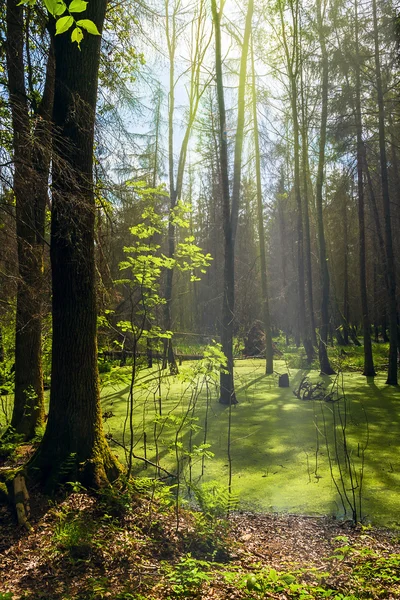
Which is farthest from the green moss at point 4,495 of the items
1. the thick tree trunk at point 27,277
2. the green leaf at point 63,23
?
the green leaf at point 63,23

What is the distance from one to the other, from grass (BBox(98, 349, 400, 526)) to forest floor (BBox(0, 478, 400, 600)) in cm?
40

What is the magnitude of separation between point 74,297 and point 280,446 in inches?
135

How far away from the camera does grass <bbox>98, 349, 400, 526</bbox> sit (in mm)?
4145

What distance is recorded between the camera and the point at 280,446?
5.76 metres

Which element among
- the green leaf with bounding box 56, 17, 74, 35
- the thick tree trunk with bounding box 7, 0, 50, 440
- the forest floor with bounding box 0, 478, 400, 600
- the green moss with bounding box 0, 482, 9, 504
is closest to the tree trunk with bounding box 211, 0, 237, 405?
the thick tree trunk with bounding box 7, 0, 50, 440

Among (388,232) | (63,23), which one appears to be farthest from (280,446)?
(388,232)

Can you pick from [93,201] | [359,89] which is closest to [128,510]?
[93,201]

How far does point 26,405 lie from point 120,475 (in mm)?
2304

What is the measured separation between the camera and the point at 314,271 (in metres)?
25.4

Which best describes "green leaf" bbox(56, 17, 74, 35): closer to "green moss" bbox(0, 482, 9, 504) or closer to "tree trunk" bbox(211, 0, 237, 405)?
"green moss" bbox(0, 482, 9, 504)

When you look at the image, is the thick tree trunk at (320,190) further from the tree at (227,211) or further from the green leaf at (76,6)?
the green leaf at (76,6)

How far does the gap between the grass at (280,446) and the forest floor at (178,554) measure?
402mm

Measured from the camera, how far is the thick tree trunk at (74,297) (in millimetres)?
3854

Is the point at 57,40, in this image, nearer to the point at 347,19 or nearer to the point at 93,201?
the point at 93,201
